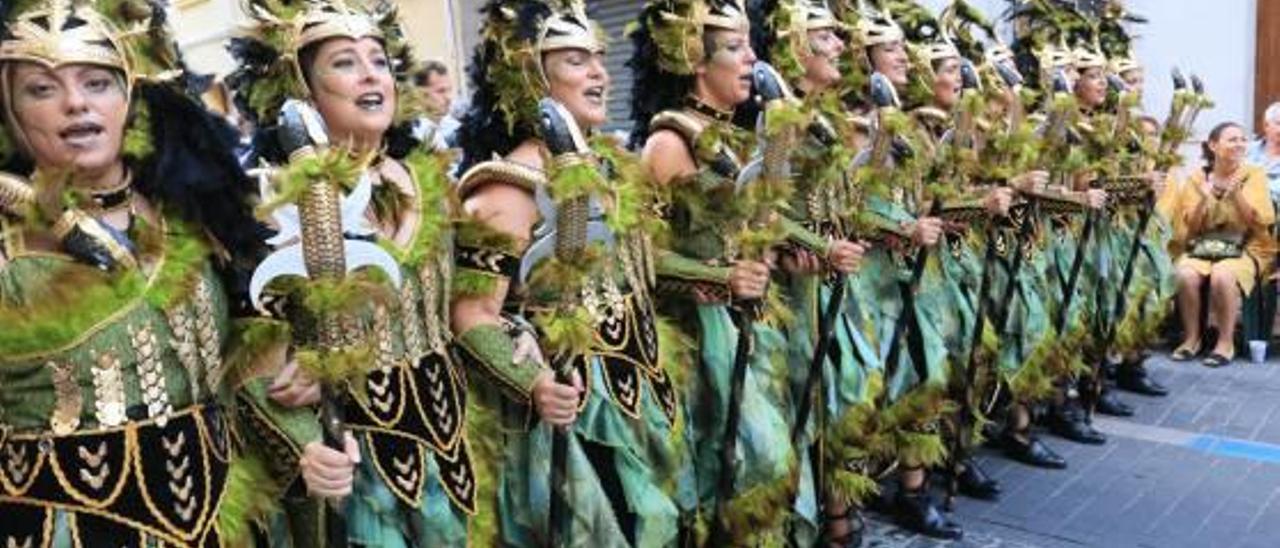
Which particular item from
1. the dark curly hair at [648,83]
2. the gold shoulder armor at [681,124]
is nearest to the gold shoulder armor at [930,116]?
the dark curly hair at [648,83]

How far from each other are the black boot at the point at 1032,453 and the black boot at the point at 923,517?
98cm

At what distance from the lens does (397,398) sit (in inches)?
99.3

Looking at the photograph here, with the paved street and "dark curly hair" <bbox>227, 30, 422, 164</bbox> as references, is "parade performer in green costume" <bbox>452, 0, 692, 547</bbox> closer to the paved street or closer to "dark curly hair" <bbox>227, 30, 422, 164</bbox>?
"dark curly hair" <bbox>227, 30, 422, 164</bbox>

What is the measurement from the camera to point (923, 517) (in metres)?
4.59

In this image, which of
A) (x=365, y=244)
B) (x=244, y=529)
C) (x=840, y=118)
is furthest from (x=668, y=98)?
(x=244, y=529)

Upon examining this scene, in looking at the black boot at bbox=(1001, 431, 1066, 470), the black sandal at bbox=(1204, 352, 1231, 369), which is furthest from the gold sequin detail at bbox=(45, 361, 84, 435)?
the black sandal at bbox=(1204, 352, 1231, 369)

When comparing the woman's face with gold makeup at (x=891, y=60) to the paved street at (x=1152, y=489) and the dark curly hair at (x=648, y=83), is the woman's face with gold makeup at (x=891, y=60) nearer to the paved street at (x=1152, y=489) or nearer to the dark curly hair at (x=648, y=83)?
the dark curly hair at (x=648, y=83)

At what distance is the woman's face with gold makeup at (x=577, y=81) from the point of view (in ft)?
10.1

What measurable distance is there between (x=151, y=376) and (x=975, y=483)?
3.86 m

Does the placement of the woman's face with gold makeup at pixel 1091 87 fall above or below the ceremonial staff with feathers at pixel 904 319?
above

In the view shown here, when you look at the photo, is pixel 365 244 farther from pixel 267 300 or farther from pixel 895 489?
pixel 895 489

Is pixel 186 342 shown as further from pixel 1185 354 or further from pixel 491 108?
pixel 1185 354

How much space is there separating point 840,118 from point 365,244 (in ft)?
7.41

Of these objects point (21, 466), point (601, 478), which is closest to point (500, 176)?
point (601, 478)
